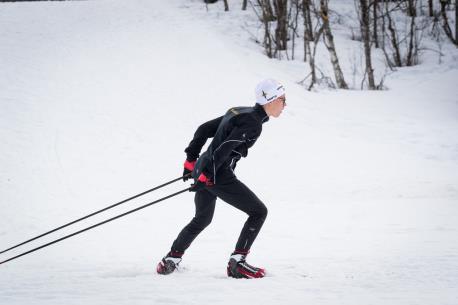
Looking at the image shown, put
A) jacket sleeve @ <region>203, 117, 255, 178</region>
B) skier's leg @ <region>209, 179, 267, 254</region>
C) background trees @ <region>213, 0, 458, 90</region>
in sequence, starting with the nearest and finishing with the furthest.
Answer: jacket sleeve @ <region>203, 117, 255, 178</region> < skier's leg @ <region>209, 179, 267, 254</region> < background trees @ <region>213, 0, 458, 90</region>

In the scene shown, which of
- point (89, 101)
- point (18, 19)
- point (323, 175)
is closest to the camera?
point (323, 175)

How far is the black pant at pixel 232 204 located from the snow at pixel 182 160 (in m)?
0.35

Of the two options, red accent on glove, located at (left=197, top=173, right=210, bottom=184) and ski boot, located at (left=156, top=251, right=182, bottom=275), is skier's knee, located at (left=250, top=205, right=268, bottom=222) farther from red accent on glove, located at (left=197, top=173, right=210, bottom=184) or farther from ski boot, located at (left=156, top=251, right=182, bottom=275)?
ski boot, located at (left=156, top=251, right=182, bottom=275)

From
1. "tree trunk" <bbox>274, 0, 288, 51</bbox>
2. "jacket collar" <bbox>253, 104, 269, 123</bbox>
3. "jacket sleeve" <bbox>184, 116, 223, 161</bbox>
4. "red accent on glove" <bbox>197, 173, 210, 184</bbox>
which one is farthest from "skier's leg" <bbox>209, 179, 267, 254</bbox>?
"tree trunk" <bbox>274, 0, 288, 51</bbox>

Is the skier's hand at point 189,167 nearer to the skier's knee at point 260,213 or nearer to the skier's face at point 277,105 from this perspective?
the skier's knee at point 260,213

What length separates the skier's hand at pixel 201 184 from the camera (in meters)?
3.96

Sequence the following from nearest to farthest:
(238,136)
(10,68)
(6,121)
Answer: (238,136) < (6,121) < (10,68)

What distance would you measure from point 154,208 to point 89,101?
5.66 m

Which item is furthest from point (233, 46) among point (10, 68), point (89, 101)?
point (10, 68)

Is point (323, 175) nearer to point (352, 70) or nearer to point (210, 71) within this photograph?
point (210, 71)

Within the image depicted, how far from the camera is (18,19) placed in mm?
18250

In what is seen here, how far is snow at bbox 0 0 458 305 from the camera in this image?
4.26 metres

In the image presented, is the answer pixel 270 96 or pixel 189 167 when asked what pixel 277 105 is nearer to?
pixel 270 96

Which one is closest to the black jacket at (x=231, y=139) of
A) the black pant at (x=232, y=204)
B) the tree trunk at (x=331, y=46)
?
the black pant at (x=232, y=204)
